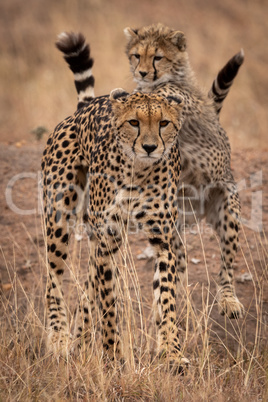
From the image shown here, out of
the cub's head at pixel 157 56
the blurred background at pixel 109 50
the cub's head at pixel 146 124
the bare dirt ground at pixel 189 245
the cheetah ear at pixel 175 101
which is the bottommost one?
the bare dirt ground at pixel 189 245

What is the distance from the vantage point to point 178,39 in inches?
157

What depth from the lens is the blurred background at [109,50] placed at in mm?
8523

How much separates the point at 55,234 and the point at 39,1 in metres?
9.26

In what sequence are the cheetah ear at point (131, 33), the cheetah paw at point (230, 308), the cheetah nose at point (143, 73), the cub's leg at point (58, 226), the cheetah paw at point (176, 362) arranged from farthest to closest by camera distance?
the cheetah ear at point (131, 33)
the cheetah nose at point (143, 73)
the cheetah paw at point (230, 308)
the cub's leg at point (58, 226)
the cheetah paw at point (176, 362)

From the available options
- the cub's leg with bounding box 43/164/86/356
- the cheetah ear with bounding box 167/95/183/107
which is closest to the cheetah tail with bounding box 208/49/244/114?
the cheetah ear with bounding box 167/95/183/107

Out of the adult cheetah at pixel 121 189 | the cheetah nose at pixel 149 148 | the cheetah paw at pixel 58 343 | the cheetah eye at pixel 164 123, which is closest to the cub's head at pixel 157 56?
the adult cheetah at pixel 121 189

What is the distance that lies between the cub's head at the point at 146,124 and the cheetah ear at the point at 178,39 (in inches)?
37.7

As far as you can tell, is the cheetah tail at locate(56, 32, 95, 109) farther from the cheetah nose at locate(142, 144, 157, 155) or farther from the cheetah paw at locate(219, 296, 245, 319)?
the cheetah paw at locate(219, 296, 245, 319)

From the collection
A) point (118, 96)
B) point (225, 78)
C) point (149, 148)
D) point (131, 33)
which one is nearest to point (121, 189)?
point (149, 148)

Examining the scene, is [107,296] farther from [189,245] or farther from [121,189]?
[189,245]

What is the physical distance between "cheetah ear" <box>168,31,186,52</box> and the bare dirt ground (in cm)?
115

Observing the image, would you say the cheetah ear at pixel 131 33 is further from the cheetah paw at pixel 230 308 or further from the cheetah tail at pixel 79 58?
the cheetah paw at pixel 230 308

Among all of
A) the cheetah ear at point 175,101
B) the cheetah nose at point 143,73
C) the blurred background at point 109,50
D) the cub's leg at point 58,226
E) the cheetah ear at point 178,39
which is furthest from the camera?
the blurred background at point 109,50

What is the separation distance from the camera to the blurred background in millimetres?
8523
